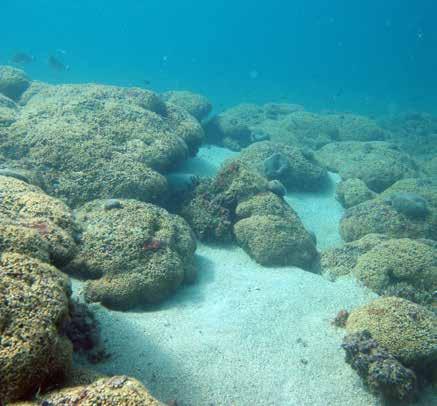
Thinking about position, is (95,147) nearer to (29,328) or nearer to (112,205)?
(112,205)

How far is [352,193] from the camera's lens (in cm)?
1316

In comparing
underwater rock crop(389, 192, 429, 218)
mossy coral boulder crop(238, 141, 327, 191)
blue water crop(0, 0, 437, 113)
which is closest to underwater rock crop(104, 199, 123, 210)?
mossy coral boulder crop(238, 141, 327, 191)

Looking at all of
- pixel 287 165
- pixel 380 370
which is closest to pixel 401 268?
pixel 380 370

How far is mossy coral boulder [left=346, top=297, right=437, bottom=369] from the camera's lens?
5.48m

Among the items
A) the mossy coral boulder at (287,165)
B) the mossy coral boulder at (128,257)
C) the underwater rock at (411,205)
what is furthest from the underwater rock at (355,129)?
the mossy coral boulder at (128,257)

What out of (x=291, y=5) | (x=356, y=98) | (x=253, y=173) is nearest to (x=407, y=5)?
(x=291, y=5)

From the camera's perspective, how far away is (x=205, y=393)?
476 centimetres

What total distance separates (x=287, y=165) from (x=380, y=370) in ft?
30.0

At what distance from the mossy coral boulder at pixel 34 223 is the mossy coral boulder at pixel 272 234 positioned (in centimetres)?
445

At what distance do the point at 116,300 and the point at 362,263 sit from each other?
18.1 feet

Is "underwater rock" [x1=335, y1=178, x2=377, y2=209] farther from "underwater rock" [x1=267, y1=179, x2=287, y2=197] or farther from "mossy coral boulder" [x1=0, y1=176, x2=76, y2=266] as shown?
"mossy coral boulder" [x1=0, y1=176, x2=76, y2=266]

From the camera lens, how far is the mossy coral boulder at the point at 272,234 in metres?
8.67

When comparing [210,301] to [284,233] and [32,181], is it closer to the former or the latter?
[284,233]

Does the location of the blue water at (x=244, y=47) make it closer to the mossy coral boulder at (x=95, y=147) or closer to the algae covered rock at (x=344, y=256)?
the mossy coral boulder at (x=95, y=147)
